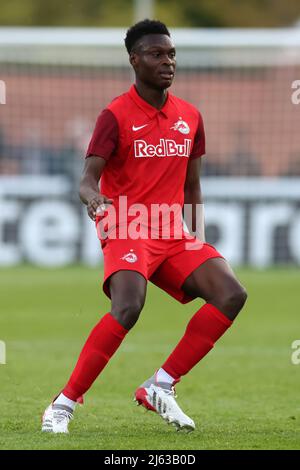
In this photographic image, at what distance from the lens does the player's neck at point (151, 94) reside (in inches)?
298

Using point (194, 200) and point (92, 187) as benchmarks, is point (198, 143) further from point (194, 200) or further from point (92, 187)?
point (92, 187)

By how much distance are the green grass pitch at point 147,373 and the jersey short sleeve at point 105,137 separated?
5.40 ft

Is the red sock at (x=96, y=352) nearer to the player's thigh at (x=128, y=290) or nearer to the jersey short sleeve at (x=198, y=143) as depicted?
the player's thigh at (x=128, y=290)

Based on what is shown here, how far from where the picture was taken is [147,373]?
10234 mm

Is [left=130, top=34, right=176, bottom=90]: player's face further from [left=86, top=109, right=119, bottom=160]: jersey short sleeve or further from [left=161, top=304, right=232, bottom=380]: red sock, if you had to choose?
[left=161, top=304, right=232, bottom=380]: red sock

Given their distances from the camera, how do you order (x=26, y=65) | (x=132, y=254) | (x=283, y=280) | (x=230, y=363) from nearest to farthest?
(x=132, y=254)
(x=230, y=363)
(x=283, y=280)
(x=26, y=65)

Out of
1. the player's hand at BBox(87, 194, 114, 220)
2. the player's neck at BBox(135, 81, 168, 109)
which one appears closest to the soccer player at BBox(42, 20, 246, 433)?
the player's neck at BBox(135, 81, 168, 109)

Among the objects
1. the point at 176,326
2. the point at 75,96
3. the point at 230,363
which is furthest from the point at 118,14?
the point at 230,363

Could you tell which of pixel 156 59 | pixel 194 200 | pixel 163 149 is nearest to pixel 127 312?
pixel 163 149

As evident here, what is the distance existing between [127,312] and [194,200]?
46.3 inches

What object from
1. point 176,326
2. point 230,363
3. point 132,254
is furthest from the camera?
point 176,326

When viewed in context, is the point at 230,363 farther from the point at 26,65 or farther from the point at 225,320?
the point at 26,65

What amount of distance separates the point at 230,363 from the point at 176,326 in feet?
8.63

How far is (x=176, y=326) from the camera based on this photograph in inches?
534
